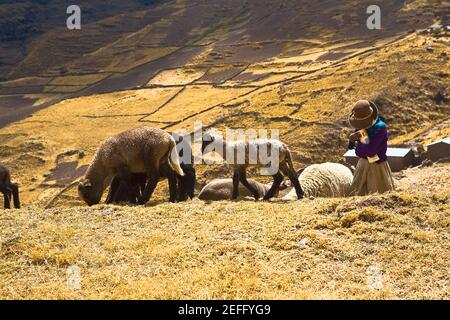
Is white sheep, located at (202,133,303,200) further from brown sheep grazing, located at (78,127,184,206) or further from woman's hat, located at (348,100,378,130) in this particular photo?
woman's hat, located at (348,100,378,130)

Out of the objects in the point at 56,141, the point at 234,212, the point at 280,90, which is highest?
the point at 234,212

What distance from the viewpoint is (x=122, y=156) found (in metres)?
15.3

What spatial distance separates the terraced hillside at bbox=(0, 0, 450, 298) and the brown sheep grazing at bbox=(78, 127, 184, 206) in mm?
994

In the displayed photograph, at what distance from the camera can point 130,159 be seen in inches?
602

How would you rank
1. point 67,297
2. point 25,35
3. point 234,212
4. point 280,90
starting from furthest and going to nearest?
point 25,35
point 280,90
point 234,212
point 67,297

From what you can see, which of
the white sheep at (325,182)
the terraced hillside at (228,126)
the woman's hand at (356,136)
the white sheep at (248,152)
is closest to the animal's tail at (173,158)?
the white sheep at (248,152)

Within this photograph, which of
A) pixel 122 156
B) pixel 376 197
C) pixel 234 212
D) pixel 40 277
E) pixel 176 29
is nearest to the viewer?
pixel 40 277

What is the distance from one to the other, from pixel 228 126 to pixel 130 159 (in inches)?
1013

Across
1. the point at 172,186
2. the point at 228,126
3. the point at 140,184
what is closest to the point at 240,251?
the point at 172,186

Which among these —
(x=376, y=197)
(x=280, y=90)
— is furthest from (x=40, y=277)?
(x=280, y=90)

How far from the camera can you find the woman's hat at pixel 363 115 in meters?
12.2

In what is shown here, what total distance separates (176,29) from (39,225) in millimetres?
94489

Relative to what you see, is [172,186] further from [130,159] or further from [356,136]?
[356,136]
